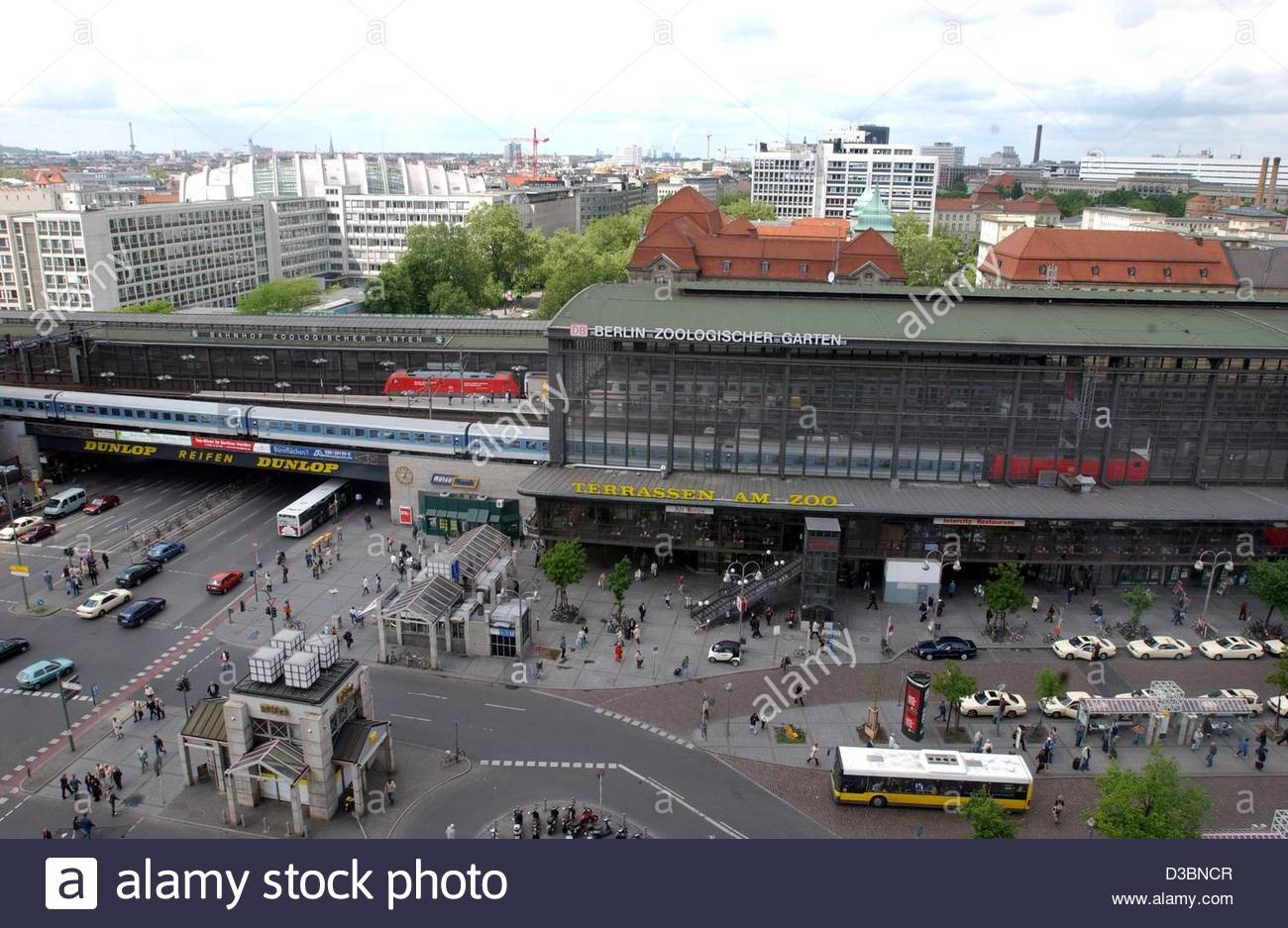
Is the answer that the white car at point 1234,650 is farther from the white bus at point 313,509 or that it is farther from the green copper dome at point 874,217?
the green copper dome at point 874,217

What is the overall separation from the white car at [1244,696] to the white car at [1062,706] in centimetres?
531

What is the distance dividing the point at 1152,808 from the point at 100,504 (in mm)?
65434

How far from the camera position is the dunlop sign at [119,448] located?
69000 mm

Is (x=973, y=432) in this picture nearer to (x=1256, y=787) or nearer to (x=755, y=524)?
Result: (x=755, y=524)

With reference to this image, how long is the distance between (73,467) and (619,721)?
5629cm

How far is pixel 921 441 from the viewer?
5453 centimetres

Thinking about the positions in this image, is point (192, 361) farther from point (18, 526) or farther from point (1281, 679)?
point (1281, 679)

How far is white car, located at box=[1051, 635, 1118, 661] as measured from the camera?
46969 mm

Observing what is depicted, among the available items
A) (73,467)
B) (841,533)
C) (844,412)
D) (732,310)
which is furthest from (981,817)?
(73,467)

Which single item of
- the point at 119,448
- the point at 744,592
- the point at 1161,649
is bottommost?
the point at 1161,649

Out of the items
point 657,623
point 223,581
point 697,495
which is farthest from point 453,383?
point 657,623

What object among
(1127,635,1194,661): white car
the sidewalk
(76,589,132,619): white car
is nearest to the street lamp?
the sidewalk

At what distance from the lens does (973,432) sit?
5444 cm
